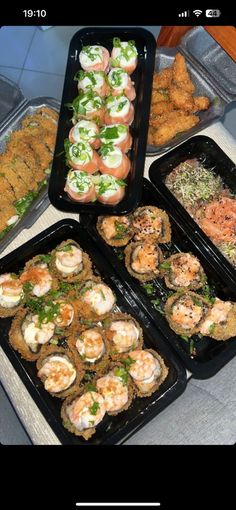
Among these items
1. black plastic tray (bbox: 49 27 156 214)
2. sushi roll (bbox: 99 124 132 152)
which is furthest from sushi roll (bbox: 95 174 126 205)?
sushi roll (bbox: 99 124 132 152)

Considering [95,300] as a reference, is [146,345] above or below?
below

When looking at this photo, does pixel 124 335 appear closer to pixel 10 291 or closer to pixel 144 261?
pixel 144 261

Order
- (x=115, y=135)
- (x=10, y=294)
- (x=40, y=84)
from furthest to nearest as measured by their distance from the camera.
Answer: (x=40, y=84), (x=10, y=294), (x=115, y=135)

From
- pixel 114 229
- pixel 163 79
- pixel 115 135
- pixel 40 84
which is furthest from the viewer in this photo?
pixel 40 84

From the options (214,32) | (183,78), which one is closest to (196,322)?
(183,78)

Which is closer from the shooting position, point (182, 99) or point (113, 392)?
point (113, 392)

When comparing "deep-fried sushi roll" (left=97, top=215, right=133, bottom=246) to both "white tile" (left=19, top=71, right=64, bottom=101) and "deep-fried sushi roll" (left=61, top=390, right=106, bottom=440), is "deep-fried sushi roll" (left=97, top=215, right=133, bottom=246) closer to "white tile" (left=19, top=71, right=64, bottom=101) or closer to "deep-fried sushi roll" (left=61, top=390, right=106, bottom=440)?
"deep-fried sushi roll" (left=61, top=390, right=106, bottom=440)
